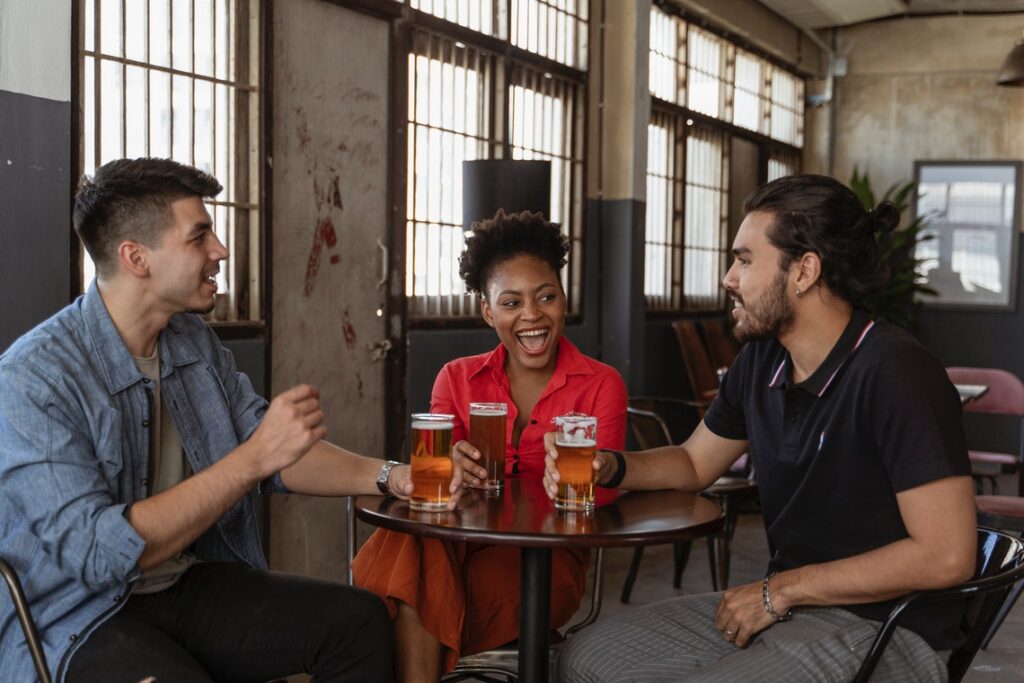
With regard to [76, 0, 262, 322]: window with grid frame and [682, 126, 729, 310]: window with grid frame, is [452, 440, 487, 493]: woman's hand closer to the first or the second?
[76, 0, 262, 322]: window with grid frame

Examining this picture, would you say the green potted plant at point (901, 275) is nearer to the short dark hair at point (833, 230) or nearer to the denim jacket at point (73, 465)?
the short dark hair at point (833, 230)

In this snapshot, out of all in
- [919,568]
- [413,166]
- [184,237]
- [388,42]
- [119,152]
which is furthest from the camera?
[413,166]

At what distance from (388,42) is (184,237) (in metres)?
2.56

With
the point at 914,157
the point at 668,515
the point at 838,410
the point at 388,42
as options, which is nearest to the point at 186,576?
the point at 668,515

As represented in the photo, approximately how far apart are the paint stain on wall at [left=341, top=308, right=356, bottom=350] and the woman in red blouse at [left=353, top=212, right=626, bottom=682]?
157cm

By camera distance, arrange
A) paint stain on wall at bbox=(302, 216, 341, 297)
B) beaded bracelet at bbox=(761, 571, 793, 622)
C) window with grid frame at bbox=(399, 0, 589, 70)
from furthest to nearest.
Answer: window with grid frame at bbox=(399, 0, 589, 70) < paint stain on wall at bbox=(302, 216, 341, 297) < beaded bracelet at bbox=(761, 571, 793, 622)

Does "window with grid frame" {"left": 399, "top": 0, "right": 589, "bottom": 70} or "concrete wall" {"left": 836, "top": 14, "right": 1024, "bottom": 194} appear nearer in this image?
"window with grid frame" {"left": 399, "top": 0, "right": 589, "bottom": 70}

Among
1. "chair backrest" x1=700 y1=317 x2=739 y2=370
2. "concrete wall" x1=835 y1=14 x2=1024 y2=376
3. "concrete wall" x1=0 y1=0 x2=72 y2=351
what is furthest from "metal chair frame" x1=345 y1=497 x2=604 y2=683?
"concrete wall" x1=835 y1=14 x2=1024 y2=376

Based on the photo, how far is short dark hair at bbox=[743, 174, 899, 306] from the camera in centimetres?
213

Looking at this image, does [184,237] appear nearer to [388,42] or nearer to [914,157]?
[388,42]

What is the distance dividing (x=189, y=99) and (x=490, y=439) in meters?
1.99

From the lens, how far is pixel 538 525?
6.59 ft

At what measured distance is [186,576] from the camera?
2221 millimetres

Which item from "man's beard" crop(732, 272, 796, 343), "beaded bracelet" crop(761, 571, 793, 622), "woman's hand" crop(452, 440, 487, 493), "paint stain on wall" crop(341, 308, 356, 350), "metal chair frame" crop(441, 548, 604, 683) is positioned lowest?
"metal chair frame" crop(441, 548, 604, 683)
